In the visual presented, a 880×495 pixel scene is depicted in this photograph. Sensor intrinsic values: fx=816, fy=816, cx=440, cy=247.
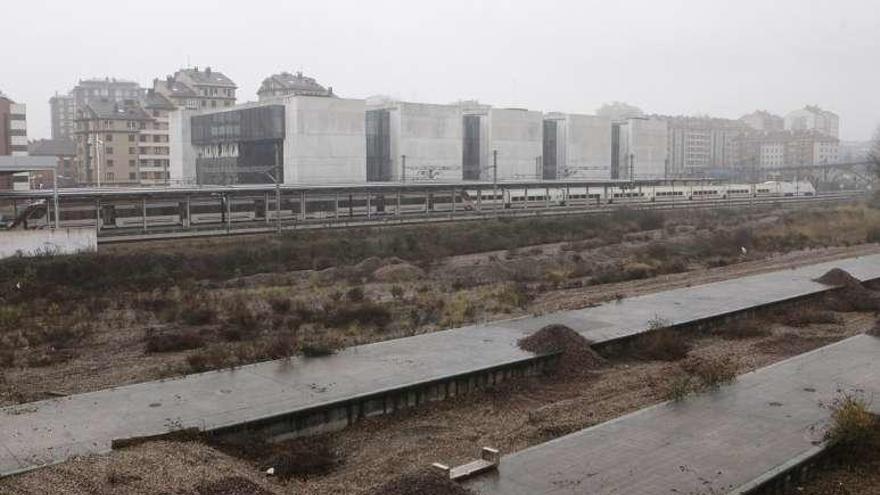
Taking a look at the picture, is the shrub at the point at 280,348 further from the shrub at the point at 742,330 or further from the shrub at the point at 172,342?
the shrub at the point at 742,330

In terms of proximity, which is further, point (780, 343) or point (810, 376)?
point (780, 343)

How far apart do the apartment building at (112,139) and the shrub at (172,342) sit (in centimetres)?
7571

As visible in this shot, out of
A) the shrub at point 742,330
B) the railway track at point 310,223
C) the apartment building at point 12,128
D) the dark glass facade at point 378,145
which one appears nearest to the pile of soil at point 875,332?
the shrub at point 742,330

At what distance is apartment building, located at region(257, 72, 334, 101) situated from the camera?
104m

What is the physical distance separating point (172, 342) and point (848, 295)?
17013mm

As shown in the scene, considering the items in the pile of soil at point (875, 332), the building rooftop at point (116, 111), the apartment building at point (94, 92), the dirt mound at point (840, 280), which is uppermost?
the apartment building at point (94, 92)

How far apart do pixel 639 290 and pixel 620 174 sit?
264 ft

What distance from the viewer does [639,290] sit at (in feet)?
77.3

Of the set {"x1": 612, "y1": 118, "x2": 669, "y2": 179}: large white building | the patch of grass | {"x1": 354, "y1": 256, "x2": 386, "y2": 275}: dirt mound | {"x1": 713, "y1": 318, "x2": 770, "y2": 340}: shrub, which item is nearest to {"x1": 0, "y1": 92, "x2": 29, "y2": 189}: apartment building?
{"x1": 354, "y1": 256, "x2": 386, "y2": 275}: dirt mound

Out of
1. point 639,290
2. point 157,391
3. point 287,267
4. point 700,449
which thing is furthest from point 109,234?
point 700,449

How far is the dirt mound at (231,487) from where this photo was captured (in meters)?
8.07

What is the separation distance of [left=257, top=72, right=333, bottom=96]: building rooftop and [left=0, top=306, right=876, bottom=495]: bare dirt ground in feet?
306

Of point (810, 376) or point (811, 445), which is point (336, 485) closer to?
point (811, 445)

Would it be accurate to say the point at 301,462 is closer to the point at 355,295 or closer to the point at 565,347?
the point at 565,347
